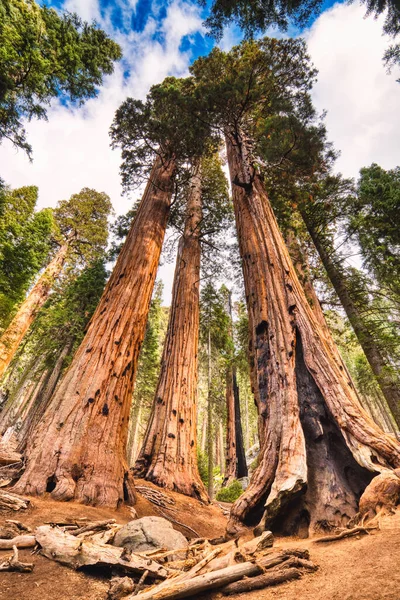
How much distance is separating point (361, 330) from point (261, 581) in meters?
8.41

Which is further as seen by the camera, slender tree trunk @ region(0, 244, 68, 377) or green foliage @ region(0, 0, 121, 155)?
slender tree trunk @ region(0, 244, 68, 377)

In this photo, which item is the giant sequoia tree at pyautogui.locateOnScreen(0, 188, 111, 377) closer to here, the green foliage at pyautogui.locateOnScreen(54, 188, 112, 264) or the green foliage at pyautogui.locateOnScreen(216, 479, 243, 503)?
the green foliage at pyautogui.locateOnScreen(54, 188, 112, 264)

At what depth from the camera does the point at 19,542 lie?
2.00 metres

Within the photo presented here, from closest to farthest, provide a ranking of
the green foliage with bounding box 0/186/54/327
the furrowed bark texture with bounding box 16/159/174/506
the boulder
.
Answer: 1. the boulder
2. the furrowed bark texture with bounding box 16/159/174/506
3. the green foliage with bounding box 0/186/54/327

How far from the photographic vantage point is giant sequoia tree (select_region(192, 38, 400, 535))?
2.24m

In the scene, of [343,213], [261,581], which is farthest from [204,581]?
[343,213]

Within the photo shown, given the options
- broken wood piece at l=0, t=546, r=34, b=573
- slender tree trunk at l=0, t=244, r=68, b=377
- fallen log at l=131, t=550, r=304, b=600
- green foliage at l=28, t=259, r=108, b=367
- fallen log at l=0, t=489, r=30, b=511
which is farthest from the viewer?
slender tree trunk at l=0, t=244, r=68, b=377


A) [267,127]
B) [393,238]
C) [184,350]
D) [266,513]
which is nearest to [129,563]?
[266,513]

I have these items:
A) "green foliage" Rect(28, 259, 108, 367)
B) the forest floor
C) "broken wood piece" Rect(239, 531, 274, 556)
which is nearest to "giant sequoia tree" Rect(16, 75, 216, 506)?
the forest floor

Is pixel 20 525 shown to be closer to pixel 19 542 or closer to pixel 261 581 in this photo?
pixel 19 542

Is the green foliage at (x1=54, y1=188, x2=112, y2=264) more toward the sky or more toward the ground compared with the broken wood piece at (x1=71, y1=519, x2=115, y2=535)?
more toward the sky

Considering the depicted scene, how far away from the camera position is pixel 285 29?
5.52 metres

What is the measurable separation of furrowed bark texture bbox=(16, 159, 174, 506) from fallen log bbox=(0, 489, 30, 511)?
357 millimetres

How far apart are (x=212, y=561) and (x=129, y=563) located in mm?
535
